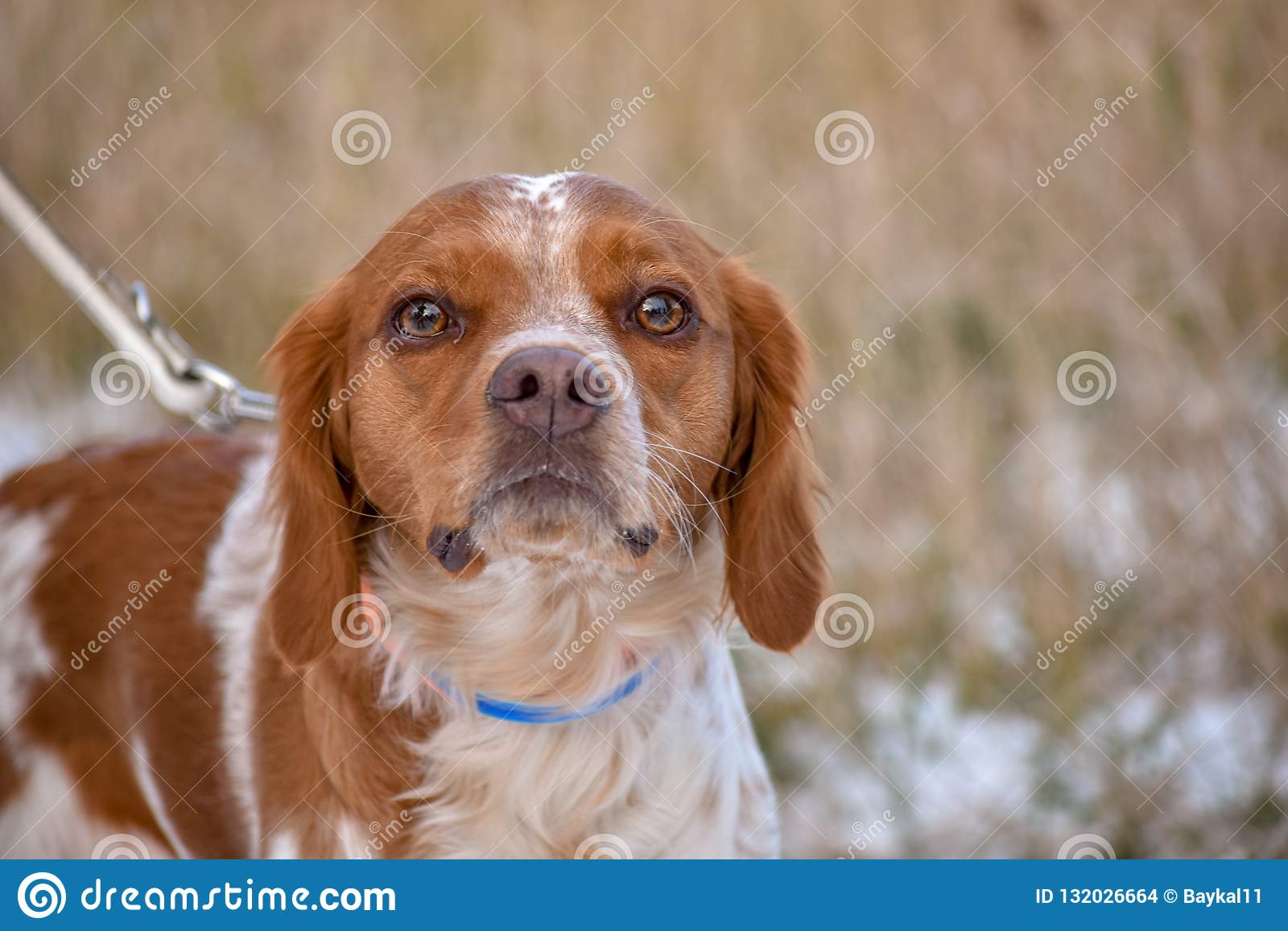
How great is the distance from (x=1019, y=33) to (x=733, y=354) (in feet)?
9.57

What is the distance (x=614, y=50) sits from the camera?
4684mm

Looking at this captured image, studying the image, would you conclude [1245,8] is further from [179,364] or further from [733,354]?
[179,364]

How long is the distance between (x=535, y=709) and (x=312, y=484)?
56cm

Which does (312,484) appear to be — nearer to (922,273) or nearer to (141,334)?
(141,334)

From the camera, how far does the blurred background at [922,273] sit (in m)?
3.69

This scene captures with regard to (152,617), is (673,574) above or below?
above

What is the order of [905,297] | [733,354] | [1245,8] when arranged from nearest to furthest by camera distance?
[733,354] → [1245,8] → [905,297]

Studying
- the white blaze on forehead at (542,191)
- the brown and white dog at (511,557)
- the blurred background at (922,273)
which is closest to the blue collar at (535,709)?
the brown and white dog at (511,557)

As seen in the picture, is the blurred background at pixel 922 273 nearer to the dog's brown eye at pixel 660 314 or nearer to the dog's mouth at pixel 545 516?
the dog's brown eye at pixel 660 314

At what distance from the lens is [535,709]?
2068 mm

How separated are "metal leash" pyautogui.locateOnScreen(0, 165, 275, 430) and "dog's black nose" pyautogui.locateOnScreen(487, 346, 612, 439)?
1022mm

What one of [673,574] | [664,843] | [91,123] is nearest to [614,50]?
[91,123]

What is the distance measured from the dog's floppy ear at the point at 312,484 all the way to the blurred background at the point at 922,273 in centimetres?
152

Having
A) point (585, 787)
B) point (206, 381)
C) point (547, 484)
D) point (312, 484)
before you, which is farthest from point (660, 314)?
point (206, 381)
